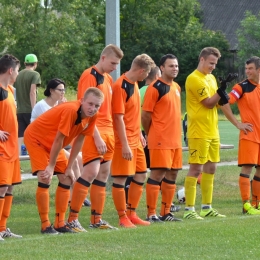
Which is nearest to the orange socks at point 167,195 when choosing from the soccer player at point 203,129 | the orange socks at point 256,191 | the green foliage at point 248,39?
the soccer player at point 203,129

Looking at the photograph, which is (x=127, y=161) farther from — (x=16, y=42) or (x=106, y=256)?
(x=16, y=42)

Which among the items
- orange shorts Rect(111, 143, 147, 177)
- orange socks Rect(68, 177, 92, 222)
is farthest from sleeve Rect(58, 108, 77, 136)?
orange shorts Rect(111, 143, 147, 177)

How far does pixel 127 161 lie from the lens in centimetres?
1136

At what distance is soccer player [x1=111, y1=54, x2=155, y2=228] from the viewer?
1126cm

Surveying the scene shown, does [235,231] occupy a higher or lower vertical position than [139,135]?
lower

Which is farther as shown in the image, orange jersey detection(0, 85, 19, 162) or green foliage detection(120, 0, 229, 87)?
green foliage detection(120, 0, 229, 87)

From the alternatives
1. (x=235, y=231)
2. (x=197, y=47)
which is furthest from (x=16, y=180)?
(x=197, y=47)

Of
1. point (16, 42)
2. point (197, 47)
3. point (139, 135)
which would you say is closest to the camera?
point (139, 135)

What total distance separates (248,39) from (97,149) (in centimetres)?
5518

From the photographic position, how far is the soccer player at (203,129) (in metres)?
12.4

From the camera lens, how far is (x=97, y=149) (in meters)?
10.7

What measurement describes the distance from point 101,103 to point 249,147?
340cm

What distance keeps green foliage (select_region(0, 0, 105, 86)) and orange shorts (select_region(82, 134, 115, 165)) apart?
39.6 meters

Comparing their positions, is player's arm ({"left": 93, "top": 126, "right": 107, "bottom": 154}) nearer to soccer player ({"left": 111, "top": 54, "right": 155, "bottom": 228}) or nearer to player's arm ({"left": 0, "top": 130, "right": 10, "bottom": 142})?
soccer player ({"left": 111, "top": 54, "right": 155, "bottom": 228})
